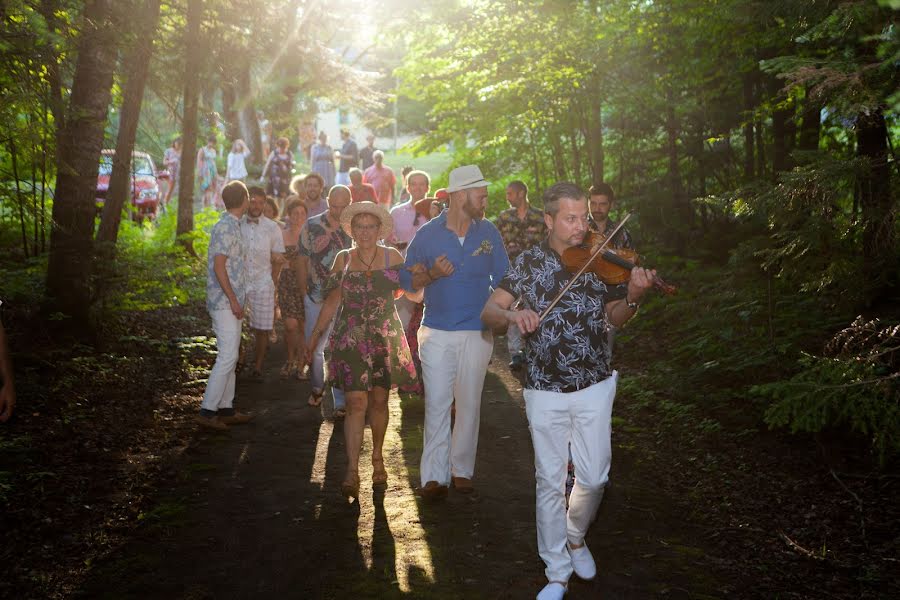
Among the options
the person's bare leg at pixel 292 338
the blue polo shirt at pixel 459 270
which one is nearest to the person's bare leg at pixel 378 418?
the blue polo shirt at pixel 459 270

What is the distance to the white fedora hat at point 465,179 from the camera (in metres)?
7.29

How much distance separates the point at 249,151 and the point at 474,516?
81.1ft

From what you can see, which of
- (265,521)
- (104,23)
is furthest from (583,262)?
(104,23)

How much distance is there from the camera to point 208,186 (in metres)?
28.8

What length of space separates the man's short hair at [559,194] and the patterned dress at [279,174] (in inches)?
802

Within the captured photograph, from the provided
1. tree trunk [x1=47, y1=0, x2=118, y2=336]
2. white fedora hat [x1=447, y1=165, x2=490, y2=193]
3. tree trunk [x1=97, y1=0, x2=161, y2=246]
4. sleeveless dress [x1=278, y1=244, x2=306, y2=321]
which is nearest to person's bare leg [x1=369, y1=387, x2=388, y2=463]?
white fedora hat [x1=447, y1=165, x2=490, y2=193]

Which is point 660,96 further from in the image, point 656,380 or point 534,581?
point 534,581

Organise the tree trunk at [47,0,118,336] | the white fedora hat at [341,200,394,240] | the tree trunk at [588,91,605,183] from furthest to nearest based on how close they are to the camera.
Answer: the tree trunk at [588,91,605,183] → the tree trunk at [47,0,118,336] → the white fedora hat at [341,200,394,240]

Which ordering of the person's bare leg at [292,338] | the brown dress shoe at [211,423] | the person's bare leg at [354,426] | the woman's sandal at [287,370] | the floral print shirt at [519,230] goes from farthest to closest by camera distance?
the woman's sandal at [287,370]
the person's bare leg at [292,338]
the floral print shirt at [519,230]
the brown dress shoe at [211,423]
the person's bare leg at [354,426]

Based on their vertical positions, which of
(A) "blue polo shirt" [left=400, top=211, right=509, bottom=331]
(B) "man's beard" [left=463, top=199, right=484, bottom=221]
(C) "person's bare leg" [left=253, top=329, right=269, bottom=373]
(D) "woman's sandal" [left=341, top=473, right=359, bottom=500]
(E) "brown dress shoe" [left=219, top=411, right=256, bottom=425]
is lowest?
(D) "woman's sandal" [left=341, top=473, right=359, bottom=500]

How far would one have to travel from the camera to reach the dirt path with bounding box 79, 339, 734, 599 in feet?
17.7

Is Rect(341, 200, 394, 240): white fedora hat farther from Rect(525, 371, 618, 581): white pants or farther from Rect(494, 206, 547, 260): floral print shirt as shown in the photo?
Rect(494, 206, 547, 260): floral print shirt

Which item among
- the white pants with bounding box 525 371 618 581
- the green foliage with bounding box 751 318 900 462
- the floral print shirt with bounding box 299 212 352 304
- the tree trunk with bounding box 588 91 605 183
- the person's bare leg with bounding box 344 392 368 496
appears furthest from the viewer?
the tree trunk with bounding box 588 91 605 183

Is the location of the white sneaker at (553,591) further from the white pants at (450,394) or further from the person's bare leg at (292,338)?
the person's bare leg at (292,338)
